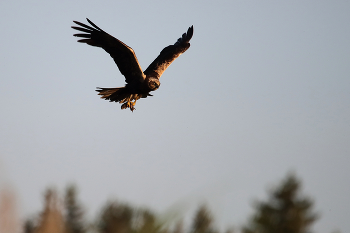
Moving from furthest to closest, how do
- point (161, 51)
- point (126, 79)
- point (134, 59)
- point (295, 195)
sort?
point (161, 51), point (126, 79), point (134, 59), point (295, 195)

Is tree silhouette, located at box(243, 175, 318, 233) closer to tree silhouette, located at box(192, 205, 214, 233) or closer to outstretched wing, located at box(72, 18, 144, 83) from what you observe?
tree silhouette, located at box(192, 205, 214, 233)

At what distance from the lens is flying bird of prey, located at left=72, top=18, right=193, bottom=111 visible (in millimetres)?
9703

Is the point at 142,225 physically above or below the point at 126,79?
below

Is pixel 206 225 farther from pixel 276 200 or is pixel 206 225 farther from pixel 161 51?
pixel 161 51

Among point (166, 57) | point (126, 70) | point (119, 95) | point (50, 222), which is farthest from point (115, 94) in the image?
point (50, 222)

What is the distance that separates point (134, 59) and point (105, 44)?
0.82 metres

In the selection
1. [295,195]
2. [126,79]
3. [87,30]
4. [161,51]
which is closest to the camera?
[295,195]

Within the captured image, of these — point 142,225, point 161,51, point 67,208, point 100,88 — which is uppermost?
point 161,51

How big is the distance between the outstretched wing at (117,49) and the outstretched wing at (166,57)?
1.00 m

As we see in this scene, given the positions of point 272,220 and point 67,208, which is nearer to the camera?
point 272,220

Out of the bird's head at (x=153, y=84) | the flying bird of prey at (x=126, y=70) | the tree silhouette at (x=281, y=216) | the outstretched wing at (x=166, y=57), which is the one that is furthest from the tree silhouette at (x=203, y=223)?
the outstretched wing at (x=166, y=57)

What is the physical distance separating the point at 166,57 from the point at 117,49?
3.08 m

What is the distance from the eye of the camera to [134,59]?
404 inches

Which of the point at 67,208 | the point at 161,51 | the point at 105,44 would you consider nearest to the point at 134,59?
the point at 105,44
